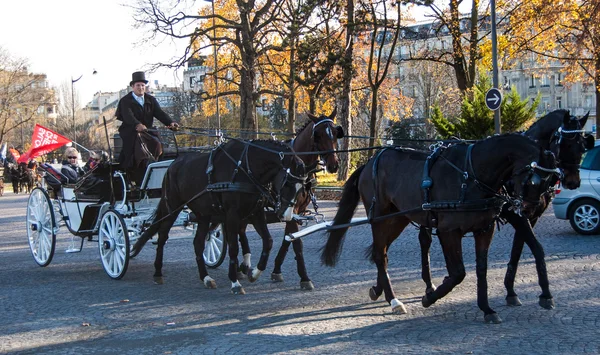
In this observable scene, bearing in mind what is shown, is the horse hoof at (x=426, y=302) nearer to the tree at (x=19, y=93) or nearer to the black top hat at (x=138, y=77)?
the black top hat at (x=138, y=77)

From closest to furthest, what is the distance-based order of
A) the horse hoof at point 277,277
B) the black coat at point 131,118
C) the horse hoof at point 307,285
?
1. the horse hoof at point 307,285
2. the horse hoof at point 277,277
3. the black coat at point 131,118

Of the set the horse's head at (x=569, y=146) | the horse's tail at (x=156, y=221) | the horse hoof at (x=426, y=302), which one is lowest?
the horse hoof at (x=426, y=302)

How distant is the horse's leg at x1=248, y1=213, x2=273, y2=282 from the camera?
9.16 metres

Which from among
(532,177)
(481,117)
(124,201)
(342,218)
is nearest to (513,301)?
(532,177)

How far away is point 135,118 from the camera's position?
1095cm

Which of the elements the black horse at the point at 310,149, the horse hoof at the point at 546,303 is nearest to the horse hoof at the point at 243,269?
the black horse at the point at 310,149

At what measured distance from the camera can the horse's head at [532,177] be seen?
6797 millimetres

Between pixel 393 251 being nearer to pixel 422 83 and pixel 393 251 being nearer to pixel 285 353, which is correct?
pixel 285 353

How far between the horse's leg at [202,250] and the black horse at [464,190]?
263 cm

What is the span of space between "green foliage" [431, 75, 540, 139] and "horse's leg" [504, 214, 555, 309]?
1821cm

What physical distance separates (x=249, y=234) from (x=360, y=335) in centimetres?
903

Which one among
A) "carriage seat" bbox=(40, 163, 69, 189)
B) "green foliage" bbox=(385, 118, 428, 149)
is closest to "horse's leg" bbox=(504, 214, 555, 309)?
"carriage seat" bbox=(40, 163, 69, 189)

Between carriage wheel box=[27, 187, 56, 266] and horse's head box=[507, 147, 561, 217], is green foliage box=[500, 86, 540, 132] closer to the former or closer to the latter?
carriage wheel box=[27, 187, 56, 266]

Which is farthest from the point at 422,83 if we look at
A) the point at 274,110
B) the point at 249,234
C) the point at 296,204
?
the point at 296,204
